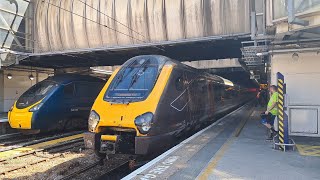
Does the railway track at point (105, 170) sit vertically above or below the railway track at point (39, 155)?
below

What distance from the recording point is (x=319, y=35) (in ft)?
28.1

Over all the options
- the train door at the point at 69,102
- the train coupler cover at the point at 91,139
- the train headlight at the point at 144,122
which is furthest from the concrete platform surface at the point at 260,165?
the train door at the point at 69,102

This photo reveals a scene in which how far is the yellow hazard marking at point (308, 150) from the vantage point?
783 centimetres

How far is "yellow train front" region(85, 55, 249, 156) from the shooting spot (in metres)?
7.65

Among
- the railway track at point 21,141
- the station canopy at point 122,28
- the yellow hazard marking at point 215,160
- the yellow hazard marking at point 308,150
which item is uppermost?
the station canopy at point 122,28

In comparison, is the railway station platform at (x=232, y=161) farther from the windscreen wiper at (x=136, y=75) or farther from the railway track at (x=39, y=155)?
the railway track at (x=39, y=155)

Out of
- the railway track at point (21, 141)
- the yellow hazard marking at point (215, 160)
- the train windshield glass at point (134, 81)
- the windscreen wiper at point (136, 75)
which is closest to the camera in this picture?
the yellow hazard marking at point (215, 160)

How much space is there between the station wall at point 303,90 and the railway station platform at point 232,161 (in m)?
0.50

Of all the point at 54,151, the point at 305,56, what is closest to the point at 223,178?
the point at 305,56

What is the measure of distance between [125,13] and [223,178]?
1144cm

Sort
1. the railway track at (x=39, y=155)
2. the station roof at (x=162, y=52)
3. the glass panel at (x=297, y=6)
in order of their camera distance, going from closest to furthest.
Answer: the glass panel at (x=297, y=6) < the railway track at (x=39, y=155) < the station roof at (x=162, y=52)

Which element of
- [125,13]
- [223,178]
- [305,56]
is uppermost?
[125,13]

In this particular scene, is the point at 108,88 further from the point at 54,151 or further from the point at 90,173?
the point at 54,151

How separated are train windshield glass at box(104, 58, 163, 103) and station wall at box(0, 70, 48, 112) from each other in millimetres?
12274
